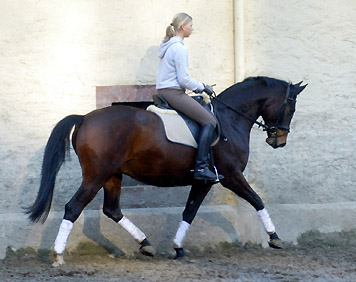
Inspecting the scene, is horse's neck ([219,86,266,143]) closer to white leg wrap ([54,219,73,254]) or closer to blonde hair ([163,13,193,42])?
blonde hair ([163,13,193,42])

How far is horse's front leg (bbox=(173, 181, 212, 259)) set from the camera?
705 centimetres

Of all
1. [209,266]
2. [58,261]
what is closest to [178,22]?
[209,266]

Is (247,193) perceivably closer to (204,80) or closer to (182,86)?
(182,86)

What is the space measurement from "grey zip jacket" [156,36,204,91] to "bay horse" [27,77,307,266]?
1.47 ft

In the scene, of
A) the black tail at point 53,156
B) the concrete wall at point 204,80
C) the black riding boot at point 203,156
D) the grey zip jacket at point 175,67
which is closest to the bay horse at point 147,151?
the black tail at point 53,156

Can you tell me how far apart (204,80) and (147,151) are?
1727 millimetres

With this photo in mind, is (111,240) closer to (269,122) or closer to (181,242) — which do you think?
(181,242)

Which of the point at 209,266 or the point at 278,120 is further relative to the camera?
the point at 278,120

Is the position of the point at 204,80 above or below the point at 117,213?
above

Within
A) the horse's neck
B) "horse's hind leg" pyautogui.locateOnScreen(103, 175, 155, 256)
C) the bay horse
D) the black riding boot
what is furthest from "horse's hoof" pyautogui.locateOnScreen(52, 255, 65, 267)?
the horse's neck

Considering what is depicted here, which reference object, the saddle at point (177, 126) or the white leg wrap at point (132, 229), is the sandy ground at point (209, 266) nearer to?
the white leg wrap at point (132, 229)

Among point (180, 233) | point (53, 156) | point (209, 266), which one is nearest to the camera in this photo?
point (53, 156)

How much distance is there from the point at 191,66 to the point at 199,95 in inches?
40.3

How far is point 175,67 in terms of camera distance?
265 inches
